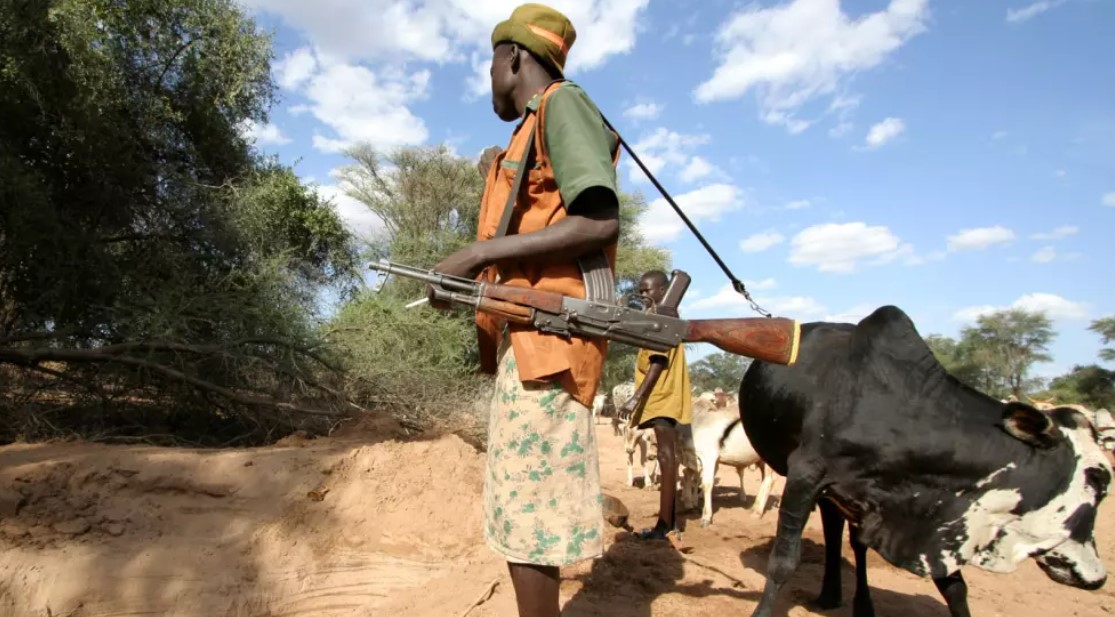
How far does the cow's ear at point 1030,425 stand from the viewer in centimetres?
293

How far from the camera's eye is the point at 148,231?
25.1 ft

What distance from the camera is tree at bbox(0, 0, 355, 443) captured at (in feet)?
18.4

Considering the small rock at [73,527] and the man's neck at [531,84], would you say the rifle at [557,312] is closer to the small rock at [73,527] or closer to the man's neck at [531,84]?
the man's neck at [531,84]

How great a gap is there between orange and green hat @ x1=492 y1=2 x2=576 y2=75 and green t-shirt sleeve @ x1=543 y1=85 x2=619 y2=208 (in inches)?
9.0

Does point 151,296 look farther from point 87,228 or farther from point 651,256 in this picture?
point 651,256

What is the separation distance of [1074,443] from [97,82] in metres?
8.20

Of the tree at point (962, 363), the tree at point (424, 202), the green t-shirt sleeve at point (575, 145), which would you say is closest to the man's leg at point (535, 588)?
the green t-shirt sleeve at point (575, 145)

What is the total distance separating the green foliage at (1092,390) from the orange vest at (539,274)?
74.3 ft

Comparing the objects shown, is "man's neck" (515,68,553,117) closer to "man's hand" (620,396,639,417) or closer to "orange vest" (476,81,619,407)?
"orange vest" (476,81,619,407)

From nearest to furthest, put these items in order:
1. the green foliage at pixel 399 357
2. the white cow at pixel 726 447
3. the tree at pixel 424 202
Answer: the green foliage at pixel 399 357 < the white cow at pixel 726 447 < the tree at pixel 424 202

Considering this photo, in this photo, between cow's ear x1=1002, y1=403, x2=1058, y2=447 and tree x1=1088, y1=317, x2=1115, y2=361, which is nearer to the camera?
cow's ear x1=1002, y1=403, x2=1058, y2=447

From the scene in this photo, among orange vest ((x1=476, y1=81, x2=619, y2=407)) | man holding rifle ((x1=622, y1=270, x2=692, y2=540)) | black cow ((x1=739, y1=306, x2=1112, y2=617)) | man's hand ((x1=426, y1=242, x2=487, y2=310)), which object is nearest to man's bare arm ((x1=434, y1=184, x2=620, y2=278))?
man's hand ((x1=426, y1=242, x2=487, y2=310))

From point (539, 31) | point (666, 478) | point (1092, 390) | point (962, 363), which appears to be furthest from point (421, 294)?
point (962, 363)

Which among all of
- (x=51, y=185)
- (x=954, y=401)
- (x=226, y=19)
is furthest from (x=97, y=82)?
(x=954, y=401)
